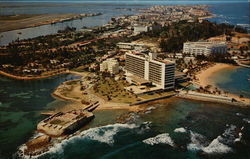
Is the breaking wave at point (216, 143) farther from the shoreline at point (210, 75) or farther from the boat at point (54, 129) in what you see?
the boat at point (54, 129)

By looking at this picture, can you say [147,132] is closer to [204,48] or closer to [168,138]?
[168,138]

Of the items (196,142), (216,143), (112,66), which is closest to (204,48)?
(112,66)

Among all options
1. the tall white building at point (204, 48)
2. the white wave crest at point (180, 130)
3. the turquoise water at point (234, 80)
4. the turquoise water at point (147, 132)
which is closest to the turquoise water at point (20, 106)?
the turquoise water at point (147, 132)

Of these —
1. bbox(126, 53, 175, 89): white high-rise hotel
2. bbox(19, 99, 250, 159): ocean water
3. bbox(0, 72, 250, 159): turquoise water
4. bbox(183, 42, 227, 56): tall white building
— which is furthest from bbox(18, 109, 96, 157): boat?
bbox(183, 42, 227, 56): tall white building

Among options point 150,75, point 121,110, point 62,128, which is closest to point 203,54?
point 150,75

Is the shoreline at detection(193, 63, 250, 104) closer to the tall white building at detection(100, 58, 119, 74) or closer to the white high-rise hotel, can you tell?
the white high-rise hotel

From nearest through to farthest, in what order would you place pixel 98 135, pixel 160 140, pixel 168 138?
1. pixel 160 140
2. pixel 168 138
3. pixel 98 135
